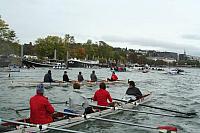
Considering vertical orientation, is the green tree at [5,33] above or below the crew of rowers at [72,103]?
above

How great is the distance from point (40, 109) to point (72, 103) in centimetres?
310

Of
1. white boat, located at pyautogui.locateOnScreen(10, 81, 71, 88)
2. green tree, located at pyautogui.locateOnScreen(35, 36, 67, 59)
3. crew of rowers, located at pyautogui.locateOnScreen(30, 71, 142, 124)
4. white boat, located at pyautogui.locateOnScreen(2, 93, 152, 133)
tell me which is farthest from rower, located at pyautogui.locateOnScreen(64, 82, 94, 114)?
green tree, located at pyautogui.locateOnScreen(35, 36, 67, 59)

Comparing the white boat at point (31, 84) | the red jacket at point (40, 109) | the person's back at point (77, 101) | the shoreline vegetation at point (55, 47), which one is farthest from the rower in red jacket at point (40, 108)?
the shoreline vegetation at point (55, 47)

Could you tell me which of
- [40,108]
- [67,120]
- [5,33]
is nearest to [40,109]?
[40,108]

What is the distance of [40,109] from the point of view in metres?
12.5

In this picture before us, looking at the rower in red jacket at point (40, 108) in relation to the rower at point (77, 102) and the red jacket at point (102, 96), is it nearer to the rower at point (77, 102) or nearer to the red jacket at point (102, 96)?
the rower at point (77, 102)

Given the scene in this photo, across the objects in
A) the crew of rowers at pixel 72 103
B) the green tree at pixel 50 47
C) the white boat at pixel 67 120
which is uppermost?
the green tree at pixel 50 47

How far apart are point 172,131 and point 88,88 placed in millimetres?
23285

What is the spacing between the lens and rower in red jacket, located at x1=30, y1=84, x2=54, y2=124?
12.4 meters

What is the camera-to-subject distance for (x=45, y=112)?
12727mm

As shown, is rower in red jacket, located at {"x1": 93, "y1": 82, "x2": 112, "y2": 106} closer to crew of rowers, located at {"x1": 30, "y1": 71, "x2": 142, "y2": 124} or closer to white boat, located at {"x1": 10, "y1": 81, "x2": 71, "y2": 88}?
crew of rowers, located at {"x1": 30, "y1": 71, "x2": 142, "y2": 124}

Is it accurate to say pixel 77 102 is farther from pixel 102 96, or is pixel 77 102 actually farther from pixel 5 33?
pixel 5 33

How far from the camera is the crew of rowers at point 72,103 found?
490 inches

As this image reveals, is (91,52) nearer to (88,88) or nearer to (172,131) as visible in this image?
(88,88)
